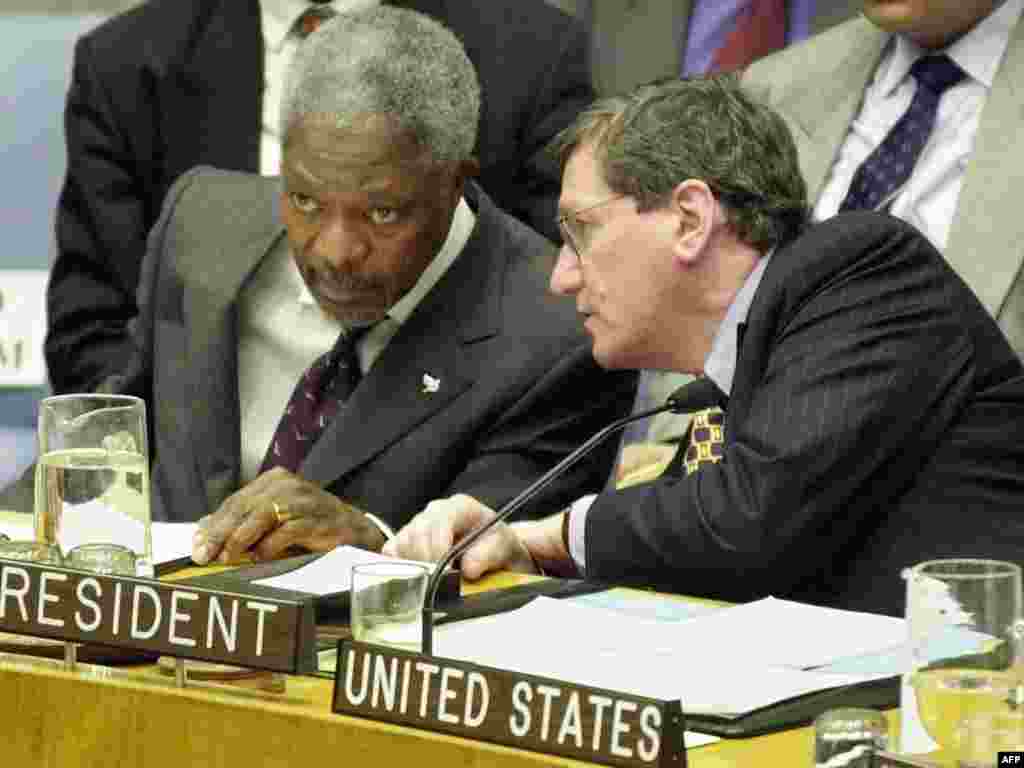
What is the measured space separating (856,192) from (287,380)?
1.07m

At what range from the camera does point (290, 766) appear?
1823 mm

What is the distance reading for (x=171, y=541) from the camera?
283 centimetres

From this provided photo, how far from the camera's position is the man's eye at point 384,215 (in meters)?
3.28

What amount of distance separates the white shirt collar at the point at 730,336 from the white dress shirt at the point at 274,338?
0.66m

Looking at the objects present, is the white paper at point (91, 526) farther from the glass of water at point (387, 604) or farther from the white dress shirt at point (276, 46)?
the white dress shirt at point (276, 46)

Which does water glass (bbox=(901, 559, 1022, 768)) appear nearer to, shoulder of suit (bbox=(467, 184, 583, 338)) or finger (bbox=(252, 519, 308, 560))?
finger (bbox=(252, 519, 308, 560))

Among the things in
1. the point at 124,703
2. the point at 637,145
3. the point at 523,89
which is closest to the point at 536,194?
the point at 523,89

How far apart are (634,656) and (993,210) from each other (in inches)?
72.0

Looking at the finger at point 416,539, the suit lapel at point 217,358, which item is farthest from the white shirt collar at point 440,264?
the finger at point 416,539

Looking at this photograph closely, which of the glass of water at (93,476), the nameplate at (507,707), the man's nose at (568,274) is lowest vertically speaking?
the nameplate at (507,707)

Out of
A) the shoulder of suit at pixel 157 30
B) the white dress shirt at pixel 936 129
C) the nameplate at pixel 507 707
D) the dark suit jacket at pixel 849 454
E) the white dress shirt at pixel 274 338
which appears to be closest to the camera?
the nameplate at pixel 507 707

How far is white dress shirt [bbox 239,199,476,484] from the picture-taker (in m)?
3.51

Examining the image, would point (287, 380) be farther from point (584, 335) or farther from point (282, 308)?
point (584, 335)

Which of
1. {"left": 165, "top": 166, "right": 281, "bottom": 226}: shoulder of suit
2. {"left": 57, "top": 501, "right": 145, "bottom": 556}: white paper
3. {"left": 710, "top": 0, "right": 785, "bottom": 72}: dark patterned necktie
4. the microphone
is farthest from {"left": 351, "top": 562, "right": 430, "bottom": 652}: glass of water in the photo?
{"left": 710, "top": 0, "right": 785, "bottom": 72}: dark patterned necktie
